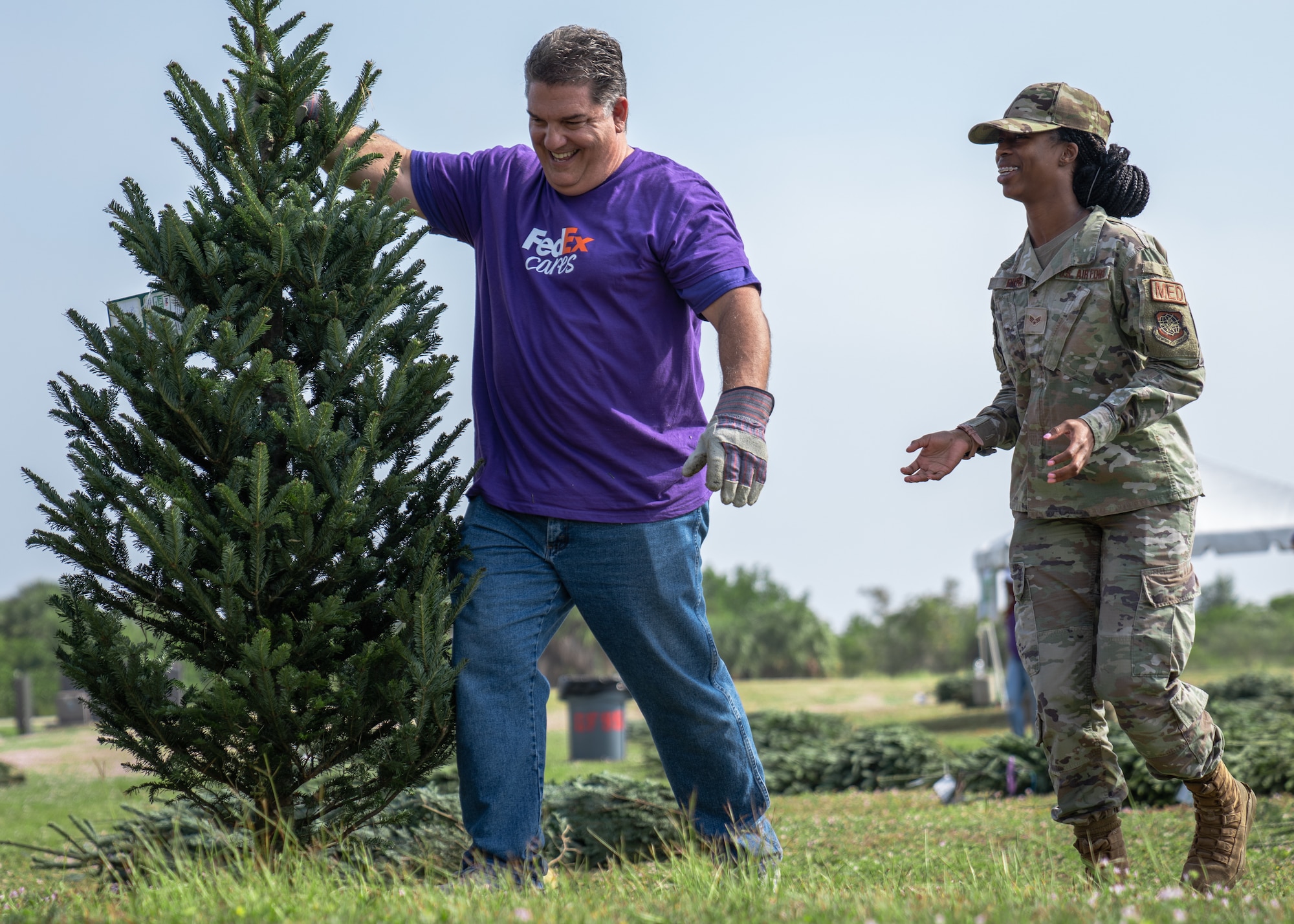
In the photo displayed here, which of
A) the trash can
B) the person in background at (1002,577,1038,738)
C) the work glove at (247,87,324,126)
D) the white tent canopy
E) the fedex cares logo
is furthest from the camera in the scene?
the white tent canopy

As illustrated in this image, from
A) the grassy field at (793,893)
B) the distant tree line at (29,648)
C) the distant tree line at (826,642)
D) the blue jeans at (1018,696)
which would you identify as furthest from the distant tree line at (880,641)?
the grassy field at (793,893)

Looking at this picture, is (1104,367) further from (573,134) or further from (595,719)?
(595,719)

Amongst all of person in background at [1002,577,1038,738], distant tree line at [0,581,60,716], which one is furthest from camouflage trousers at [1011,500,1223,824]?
distant tree line at [0,581,60,716]

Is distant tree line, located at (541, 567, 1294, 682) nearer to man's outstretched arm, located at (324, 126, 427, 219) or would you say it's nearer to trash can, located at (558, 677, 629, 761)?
trash can, located at (558, 677, 629, 761)

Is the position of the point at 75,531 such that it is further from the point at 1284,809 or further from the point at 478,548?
the point at 1284,809

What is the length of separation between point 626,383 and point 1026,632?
1.44 meters

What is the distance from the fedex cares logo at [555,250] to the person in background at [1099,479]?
123 centimetres

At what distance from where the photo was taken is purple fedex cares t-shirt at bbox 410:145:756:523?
11.7 feet

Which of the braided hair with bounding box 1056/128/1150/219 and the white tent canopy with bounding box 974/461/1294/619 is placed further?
the white tent canopy with bounding box 974/461/1294/619

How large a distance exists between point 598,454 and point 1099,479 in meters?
1.48

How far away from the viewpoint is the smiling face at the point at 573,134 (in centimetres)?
362

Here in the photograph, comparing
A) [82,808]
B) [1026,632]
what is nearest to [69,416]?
[1026,632]

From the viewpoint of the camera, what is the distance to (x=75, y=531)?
3203 millimetres

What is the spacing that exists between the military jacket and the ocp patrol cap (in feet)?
0.96
